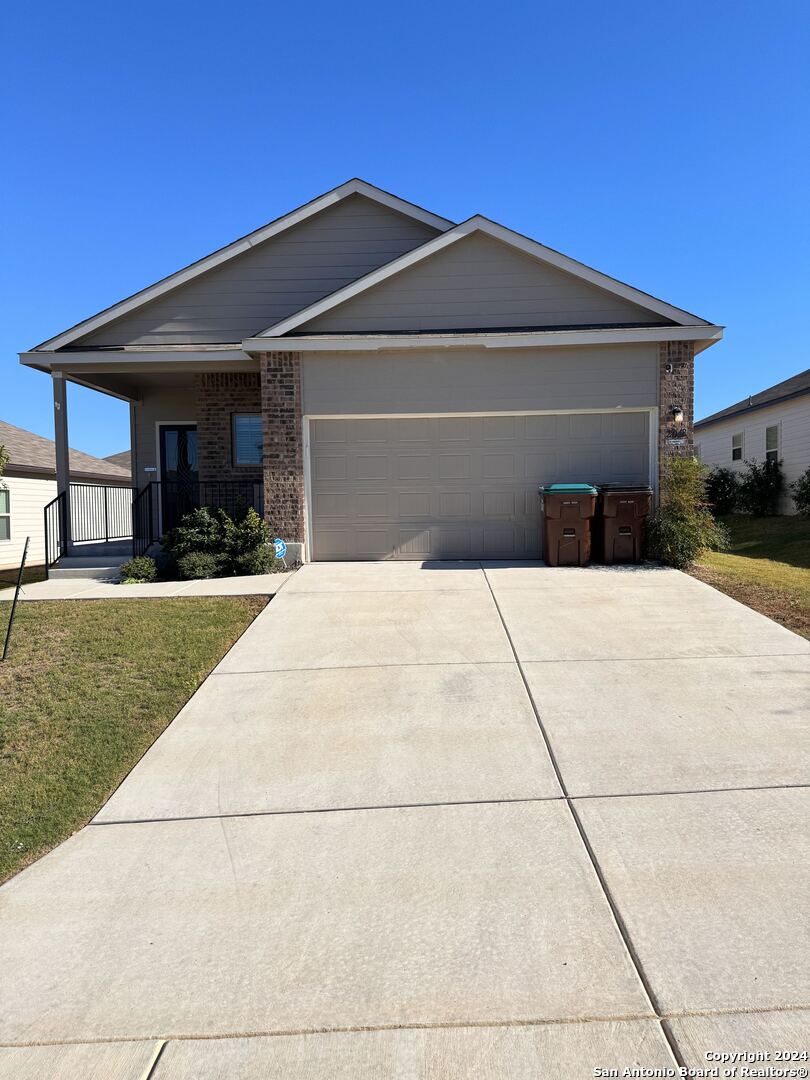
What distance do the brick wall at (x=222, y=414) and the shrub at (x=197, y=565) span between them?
307 cm

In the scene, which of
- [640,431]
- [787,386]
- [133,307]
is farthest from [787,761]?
[787,386]

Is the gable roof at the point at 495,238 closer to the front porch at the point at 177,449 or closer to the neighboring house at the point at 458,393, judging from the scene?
the neighboring house at the point at 458,393

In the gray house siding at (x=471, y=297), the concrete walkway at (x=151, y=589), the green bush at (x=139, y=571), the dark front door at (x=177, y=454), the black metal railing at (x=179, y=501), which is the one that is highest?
the gray house siding at (x=471, y=297)

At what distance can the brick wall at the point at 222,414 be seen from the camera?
13.3m

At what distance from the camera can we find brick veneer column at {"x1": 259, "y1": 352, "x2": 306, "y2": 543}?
35.8 feet

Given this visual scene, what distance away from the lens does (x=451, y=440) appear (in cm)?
1098

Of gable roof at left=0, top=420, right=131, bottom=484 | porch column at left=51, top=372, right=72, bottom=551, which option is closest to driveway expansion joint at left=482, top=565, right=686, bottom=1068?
porch column at left=51, top=372, right=72, bottom=551

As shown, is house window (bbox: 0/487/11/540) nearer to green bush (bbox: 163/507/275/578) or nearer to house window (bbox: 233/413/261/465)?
house window (bbox: 233/413/261/465)

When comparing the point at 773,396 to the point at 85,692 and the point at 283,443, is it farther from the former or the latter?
the point at 85,692

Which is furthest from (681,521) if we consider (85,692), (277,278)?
(277,278)

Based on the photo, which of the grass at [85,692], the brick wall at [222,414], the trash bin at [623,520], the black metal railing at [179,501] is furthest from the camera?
the brick wall at [222,414]

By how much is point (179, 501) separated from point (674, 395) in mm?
9120

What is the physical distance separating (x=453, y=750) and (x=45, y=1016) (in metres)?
2.57

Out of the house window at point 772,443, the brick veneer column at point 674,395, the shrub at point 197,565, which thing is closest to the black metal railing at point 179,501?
the shrub at point 197,565
